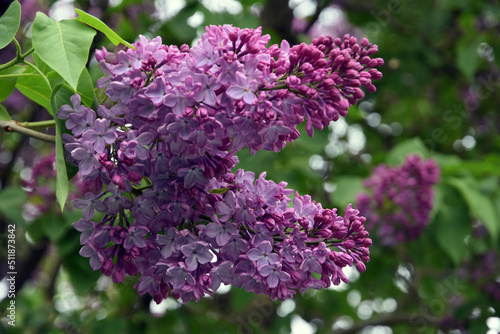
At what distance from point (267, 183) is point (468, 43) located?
3647mm

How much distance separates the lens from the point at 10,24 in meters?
1.69

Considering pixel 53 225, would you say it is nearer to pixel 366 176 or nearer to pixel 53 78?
pixel 53 78

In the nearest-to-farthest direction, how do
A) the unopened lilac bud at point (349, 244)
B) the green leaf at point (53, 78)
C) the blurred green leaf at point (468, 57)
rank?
Answer: 1. the unopened lilac bud at point (349, 244)
2. the green leaf at point (53, 78)
3. the blurred green leaf at point (468, 57)

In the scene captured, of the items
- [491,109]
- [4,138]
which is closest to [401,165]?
[491,109]

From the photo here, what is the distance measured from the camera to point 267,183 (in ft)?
5.16

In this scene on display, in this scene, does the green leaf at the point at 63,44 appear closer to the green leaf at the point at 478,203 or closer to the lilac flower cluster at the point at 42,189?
the lilac flower cluster at the point at 42,189

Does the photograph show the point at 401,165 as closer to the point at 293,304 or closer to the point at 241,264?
the point at 293,304

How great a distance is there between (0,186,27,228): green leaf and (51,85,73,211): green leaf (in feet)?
5.77

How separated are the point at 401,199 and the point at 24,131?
7.94 ft

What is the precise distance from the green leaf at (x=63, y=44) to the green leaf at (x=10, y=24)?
74 mm

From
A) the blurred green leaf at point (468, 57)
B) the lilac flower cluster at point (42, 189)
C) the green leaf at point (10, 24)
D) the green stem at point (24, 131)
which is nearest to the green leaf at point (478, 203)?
the blurred green leaf at point (468, 57)

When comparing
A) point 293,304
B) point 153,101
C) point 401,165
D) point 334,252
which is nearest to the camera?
point 153,101

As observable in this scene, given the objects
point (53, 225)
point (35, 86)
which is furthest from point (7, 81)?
point (53, 225)

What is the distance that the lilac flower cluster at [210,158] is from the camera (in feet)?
4.83
